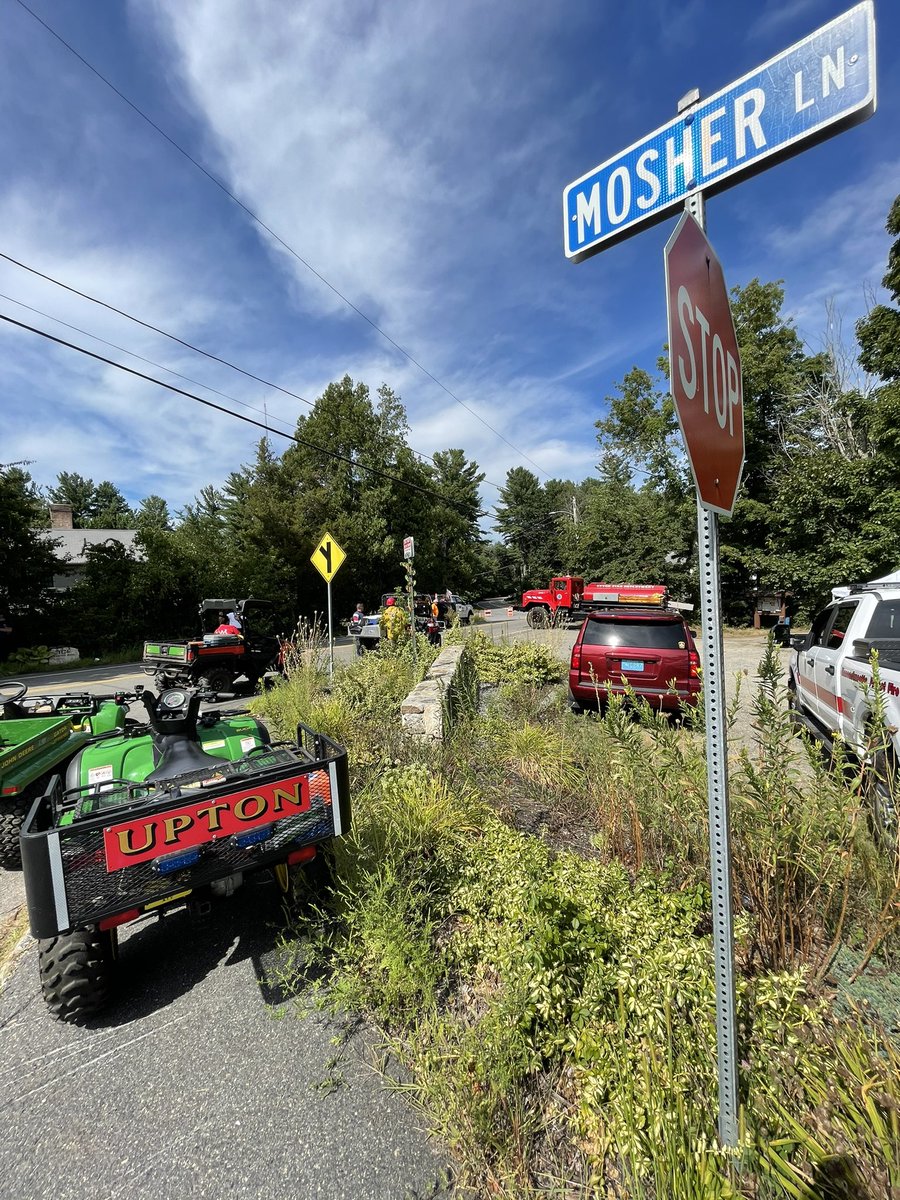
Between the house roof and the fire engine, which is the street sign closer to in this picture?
the fire engine

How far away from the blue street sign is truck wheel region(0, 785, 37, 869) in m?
4.69

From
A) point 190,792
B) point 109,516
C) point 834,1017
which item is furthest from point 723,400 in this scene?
point 109,516

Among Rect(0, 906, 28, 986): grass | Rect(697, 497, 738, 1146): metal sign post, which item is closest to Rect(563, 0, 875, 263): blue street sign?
Rect(697, 497, 738, 1146): metal sign post

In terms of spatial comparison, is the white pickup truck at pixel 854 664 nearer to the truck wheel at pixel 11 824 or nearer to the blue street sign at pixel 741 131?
the blue street sign at pixel 741 131

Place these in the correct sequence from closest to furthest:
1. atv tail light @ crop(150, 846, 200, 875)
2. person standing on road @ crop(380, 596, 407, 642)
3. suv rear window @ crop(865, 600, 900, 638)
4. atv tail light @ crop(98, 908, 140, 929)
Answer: atv tail light @ crop(98, 908, 140, 929), atv tail light @ crop(150, 846, 200, 875), suv rear window @ crop(865, 600, 900, 638), person standing on road @ crop(380, 596, 407, 642)

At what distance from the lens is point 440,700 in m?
5.23

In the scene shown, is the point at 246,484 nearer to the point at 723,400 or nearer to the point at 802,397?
the point at 802,397

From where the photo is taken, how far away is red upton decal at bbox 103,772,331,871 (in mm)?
2111

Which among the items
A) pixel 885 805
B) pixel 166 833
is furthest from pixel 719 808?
pixel 166 833

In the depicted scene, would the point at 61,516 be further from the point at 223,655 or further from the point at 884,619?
the point at 884,619

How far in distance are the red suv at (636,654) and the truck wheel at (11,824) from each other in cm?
571

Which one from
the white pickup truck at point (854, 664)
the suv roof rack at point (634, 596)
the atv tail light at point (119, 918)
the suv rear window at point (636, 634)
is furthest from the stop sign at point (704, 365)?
the suv roof rack at point (634, 596)

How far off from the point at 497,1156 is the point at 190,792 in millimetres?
1731

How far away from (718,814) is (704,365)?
1141 mm
